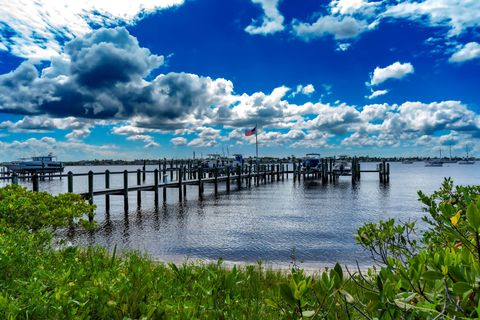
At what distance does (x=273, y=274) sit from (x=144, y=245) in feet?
25.3

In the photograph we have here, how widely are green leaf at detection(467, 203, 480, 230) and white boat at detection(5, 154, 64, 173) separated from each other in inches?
2484

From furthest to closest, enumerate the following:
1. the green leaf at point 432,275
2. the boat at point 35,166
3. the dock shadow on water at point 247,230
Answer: the boat at point 35,166, the dock shadow on water at point 247,230, the green leaf at point 432,275

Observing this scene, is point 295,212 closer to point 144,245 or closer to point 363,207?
point 363,207

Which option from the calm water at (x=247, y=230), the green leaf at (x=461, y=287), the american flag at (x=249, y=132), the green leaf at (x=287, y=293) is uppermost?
the american flag at (x=249, y=132)

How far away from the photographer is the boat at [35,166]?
57844 mm

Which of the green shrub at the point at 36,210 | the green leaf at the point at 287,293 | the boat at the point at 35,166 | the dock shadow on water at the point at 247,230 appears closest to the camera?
the green leaf at the point at 287,293

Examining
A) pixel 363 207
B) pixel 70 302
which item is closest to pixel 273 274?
pixel 70 302

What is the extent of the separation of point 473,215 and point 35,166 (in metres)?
68.3

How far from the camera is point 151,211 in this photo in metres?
22.5

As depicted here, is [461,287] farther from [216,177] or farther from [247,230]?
[216,177]

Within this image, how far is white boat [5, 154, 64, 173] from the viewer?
57872mm

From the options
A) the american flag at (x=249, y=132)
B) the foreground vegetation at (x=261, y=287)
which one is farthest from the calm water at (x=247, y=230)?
the american flag at (x=249, y=132)

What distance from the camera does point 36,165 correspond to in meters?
60.2

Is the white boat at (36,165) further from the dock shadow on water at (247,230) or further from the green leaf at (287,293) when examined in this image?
the green leaf at (287,293)
